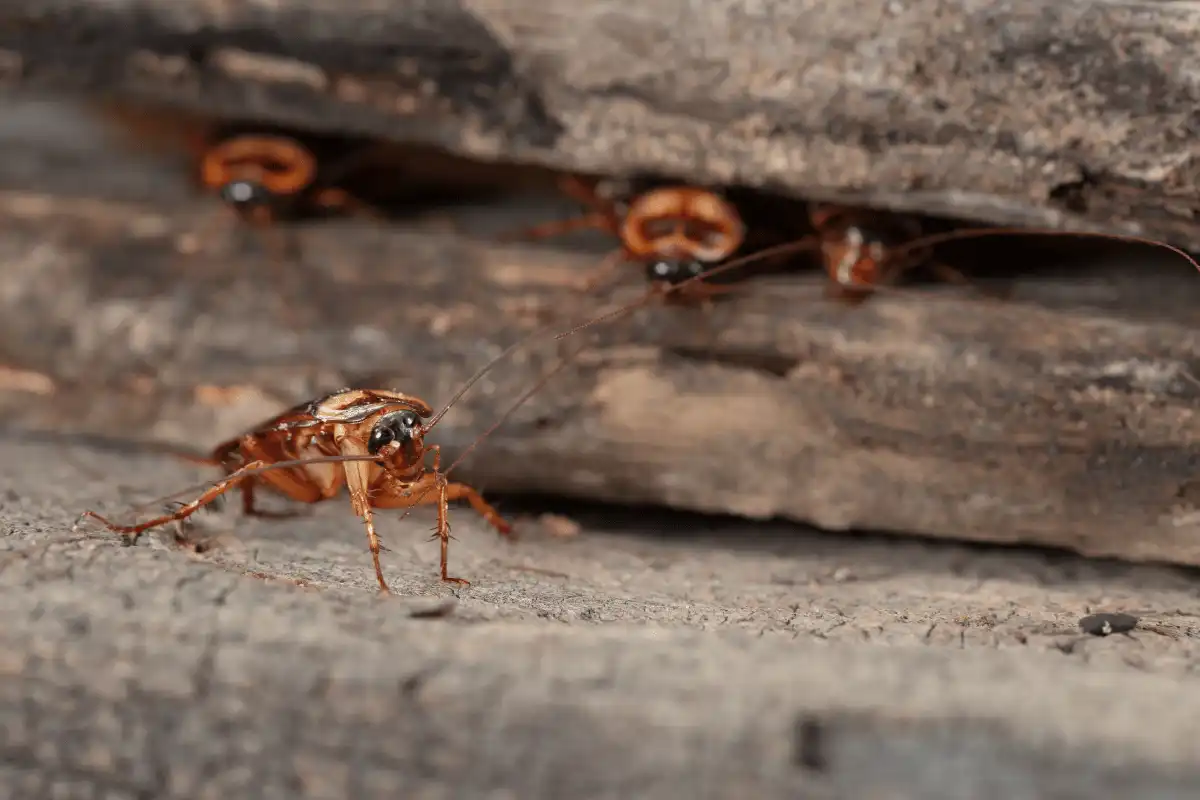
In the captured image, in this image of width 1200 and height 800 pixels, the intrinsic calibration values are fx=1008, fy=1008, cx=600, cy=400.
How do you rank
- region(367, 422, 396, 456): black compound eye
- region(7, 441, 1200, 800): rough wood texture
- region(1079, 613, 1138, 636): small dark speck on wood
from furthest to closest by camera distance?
region(367, 422, 396, 456): black compound eye, region(1079, 613, 1138, 636): small dark speck on wood, region(7, 441, 1200, 800): rough wood texture

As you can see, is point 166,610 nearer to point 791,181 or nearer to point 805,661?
point 805,661

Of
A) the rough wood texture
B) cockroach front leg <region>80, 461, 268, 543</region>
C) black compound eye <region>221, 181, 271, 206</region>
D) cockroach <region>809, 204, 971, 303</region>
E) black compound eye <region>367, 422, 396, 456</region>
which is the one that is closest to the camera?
the rough wood texture

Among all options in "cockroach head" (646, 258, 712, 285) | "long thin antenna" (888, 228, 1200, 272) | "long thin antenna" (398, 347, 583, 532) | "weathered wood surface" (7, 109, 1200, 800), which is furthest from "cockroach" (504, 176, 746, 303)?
"long thin antenna" (888, 228, 1200, 272)

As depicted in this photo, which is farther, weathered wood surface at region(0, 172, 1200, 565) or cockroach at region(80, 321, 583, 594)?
weathered wood surface at region(0, 172, 1200, 565)

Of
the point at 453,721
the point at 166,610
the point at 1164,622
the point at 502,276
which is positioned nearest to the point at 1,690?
the point at 166,610

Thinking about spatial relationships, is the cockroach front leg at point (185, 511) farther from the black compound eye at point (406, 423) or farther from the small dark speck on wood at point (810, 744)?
the small dark speck on wood at point (810, 744)

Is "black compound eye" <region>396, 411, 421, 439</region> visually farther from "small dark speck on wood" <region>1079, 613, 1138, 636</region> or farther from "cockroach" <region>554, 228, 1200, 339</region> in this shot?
"small dark speck on wood" <region>1079, 613, 1138, 636</region>

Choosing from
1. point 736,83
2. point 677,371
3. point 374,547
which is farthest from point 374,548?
point 736,83
